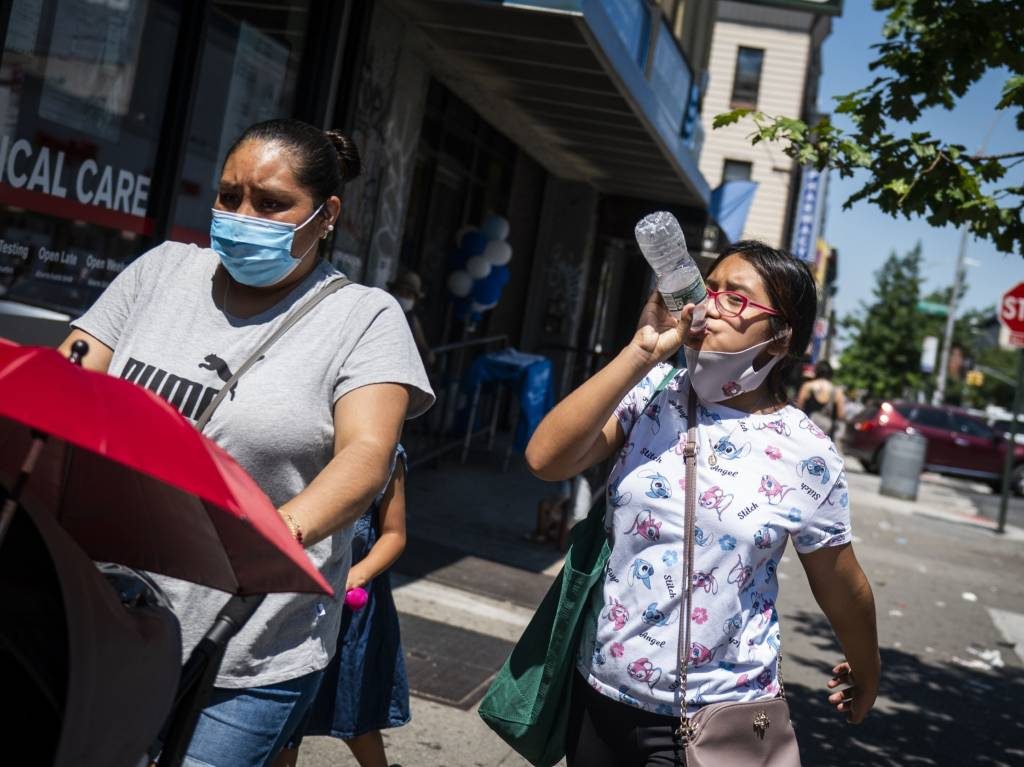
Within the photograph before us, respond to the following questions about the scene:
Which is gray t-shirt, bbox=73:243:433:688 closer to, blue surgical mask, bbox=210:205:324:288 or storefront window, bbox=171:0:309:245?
blue surgical mask, bbox=210:205:324:288

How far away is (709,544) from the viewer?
98.0 inches

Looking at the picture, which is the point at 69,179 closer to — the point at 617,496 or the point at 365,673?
the point at 365,673

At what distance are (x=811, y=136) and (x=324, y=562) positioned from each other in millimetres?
4572

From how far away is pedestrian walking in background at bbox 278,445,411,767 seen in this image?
3465 millimetres

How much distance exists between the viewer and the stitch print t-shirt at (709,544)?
8.15ft

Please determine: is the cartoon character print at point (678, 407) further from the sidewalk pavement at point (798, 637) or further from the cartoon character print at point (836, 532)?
the sidewalk pavement at point (798, 637)

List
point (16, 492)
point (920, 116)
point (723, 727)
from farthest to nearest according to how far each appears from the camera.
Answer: point (920, 116) < point (723, 727) < point (16, 492)

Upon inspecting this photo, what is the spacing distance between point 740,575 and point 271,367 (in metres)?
1.08

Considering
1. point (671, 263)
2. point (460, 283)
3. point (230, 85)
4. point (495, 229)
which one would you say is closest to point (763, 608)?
point (671, 263)

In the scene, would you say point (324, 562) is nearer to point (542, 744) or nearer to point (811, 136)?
point (542, 744)

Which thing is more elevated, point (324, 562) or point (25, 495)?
point (25, 495)

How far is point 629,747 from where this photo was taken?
2547 mm

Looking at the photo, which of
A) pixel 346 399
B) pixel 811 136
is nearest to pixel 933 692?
pixel 811 136

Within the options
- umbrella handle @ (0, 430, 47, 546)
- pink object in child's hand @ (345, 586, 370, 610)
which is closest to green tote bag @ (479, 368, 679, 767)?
pink object in child's hand @ (345, 586, 370, 610)
